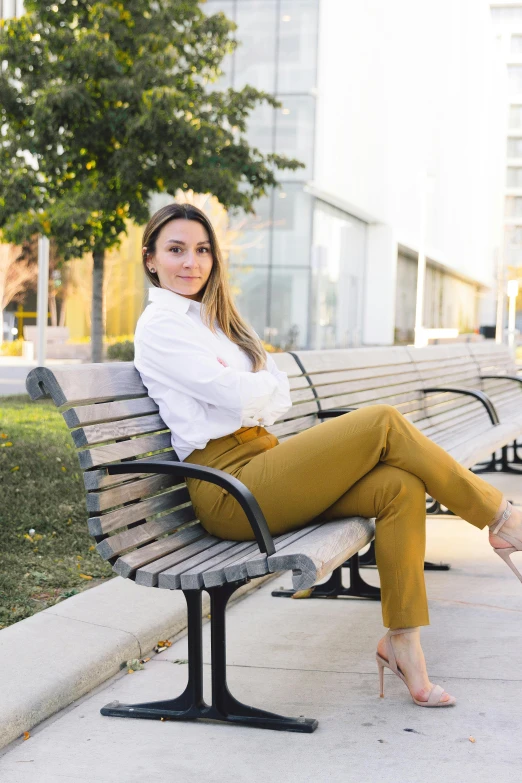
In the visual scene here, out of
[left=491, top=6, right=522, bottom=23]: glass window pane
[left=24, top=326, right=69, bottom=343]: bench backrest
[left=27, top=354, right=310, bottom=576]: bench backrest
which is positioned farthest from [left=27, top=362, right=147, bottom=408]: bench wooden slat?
[left=491, top=6, right=522, bottom=23]: glass window pane

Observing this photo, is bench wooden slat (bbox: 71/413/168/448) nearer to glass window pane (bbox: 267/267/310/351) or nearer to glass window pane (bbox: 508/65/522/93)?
glass window pane (bbox: 267/267/310/351)

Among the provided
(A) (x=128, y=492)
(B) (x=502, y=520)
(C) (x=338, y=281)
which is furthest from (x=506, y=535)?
(C) (x=338, y=281)

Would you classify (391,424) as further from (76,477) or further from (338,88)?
(338,88)

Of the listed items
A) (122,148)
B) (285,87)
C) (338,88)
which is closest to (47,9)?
(122,148)

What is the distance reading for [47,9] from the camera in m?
13.9

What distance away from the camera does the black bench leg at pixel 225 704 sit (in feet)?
11.1

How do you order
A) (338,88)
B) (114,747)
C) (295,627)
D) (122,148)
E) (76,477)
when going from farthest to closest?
(338,88), (122,148), (76,477), (295,627), (114,747)

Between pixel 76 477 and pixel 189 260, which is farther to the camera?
pixel 76 477

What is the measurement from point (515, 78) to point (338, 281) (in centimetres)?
7715

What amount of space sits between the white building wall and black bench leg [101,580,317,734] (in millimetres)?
27332

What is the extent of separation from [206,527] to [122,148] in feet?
34.3

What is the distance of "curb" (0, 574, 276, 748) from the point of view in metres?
3.41

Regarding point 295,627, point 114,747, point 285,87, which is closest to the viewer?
point 114,747

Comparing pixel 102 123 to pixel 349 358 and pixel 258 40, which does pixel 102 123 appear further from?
pixel 258 40
